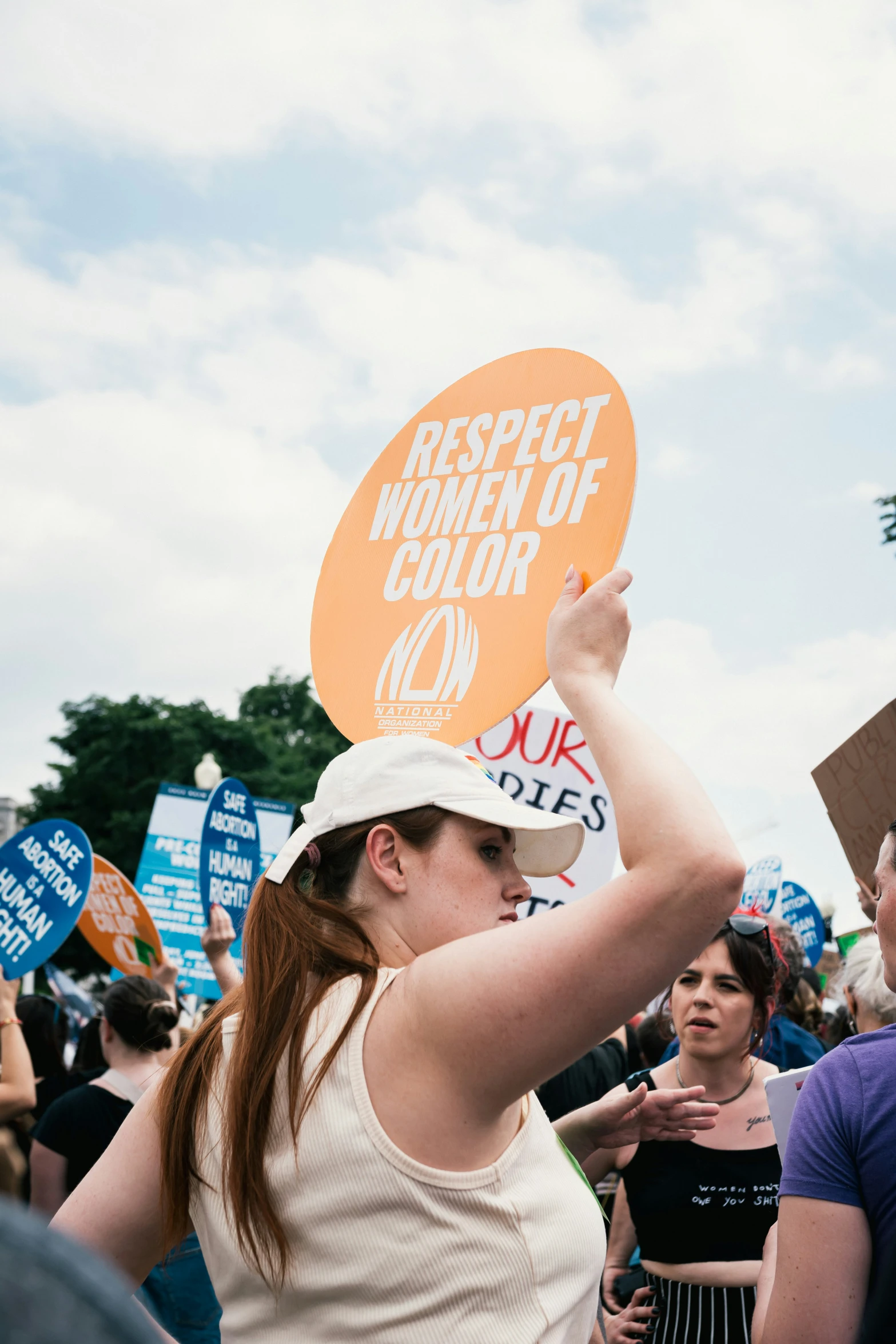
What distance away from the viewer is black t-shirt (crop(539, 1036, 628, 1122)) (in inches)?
201

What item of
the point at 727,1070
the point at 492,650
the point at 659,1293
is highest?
the point at 492,650

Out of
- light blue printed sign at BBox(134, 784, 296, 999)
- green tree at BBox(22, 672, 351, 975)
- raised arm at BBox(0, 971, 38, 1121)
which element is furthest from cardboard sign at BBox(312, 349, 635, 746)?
green tree at BBox(22, 672, 351, 975)

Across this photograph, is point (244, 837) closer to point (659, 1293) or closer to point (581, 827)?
point (659, 1293)

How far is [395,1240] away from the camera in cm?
139

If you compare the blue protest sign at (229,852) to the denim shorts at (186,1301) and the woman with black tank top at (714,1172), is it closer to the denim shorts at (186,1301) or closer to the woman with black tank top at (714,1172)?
the denim shorts at (186,1301)

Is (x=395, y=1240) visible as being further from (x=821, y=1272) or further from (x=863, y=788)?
(x=863, y=788)

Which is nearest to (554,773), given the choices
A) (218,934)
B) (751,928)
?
(218,934)

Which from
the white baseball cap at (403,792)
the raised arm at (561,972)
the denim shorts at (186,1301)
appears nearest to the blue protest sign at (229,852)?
the denim shorts at (186,1301)

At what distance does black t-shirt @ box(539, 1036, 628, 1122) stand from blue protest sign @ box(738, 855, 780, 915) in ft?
15.2

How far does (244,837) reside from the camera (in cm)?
631

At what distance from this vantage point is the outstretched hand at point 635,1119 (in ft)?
6.95

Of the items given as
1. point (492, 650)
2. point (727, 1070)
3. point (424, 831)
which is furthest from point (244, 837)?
point (424, 831)

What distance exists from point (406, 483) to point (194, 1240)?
8.16 ft

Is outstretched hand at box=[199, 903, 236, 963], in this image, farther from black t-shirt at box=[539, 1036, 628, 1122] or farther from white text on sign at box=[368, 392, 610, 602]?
white text on sign at box=[368, 392, 610, 602]
